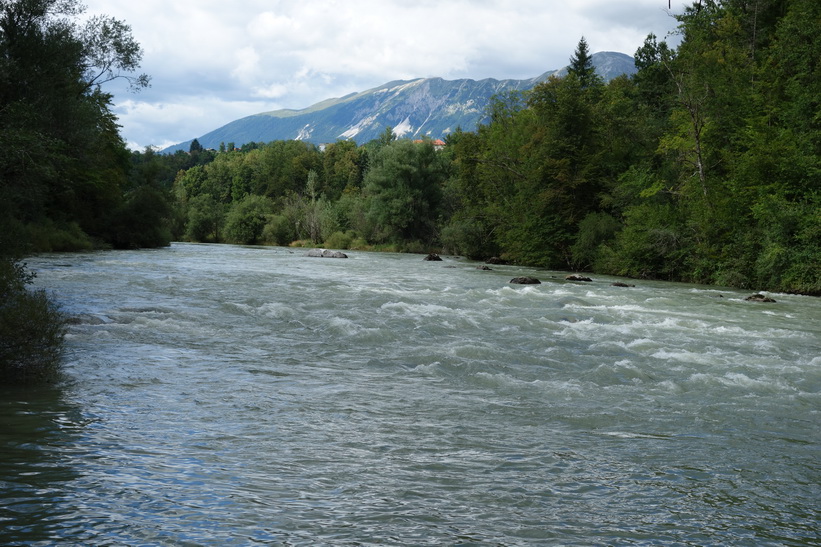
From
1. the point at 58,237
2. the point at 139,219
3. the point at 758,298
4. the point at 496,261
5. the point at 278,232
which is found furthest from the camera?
the point at 278,232

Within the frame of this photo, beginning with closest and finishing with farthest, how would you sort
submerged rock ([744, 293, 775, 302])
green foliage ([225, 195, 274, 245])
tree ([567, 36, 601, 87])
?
submerged rock ([744, 293, 775, 302])
tree ([567, 36, 601, 87])
green foliage ([225, 195, 274, 245])

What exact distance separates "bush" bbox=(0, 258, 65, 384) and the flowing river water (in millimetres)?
558

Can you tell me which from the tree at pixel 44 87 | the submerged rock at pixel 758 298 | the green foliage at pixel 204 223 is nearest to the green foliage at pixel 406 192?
the green foliage at pixel 204 223

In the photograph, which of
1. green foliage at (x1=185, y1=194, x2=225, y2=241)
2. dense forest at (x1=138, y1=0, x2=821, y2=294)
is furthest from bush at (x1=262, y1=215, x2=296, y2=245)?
dense forest at (x1=138, y1=0, x2=821, y2=294)

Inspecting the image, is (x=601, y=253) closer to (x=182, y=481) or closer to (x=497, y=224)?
(x=497, y=224)

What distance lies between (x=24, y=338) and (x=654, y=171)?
139 feet

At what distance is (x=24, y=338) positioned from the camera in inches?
400

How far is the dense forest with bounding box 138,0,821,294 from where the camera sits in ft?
105

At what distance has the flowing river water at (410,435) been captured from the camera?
5.52 m

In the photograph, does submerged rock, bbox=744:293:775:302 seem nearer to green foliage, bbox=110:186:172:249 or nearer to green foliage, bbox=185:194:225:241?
green foliage, bbox=110:186:172:249

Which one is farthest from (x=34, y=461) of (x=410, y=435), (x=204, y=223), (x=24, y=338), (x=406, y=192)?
(x=204, y=223)

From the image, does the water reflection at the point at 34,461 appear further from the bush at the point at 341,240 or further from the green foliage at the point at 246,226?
the green foliage at the point at 246,226

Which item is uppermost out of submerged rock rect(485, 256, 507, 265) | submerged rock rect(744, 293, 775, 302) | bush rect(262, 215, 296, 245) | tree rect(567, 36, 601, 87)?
tree rect(567, 36, 601, 87)

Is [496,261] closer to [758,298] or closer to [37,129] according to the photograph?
[758,298]
